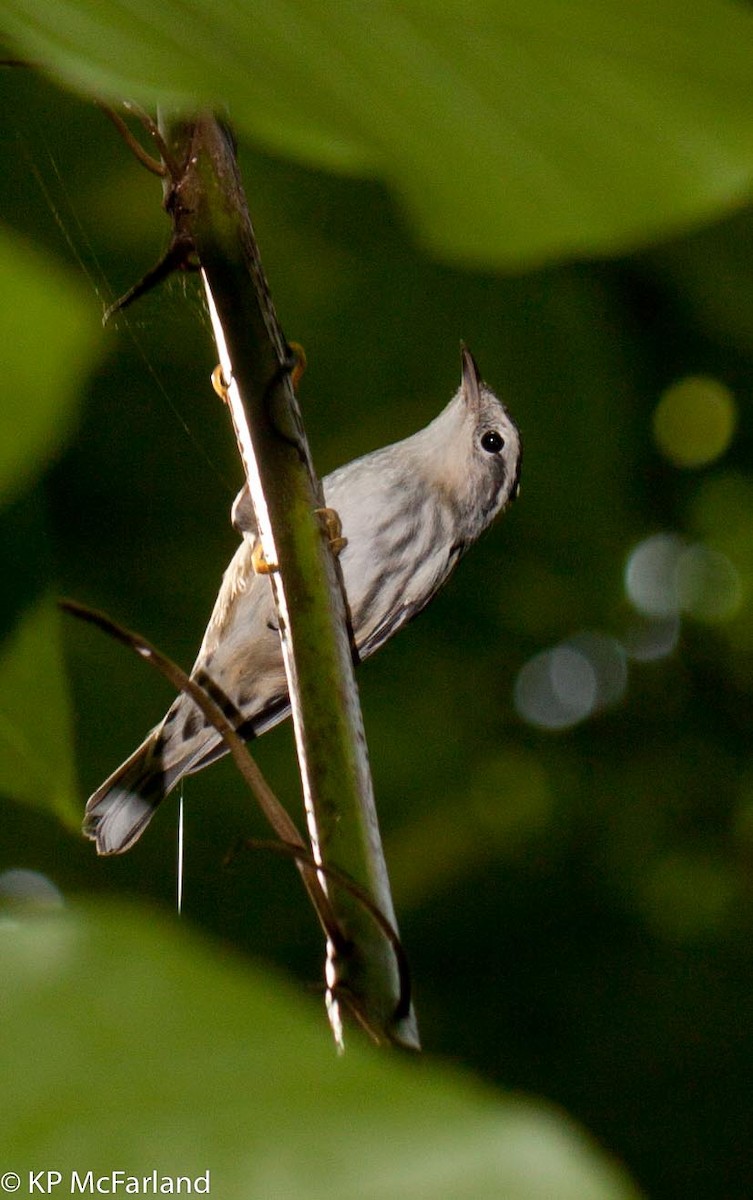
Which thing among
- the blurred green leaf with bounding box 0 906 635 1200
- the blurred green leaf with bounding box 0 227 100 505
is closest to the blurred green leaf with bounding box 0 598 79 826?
the blurred green leaf with bounding box 0 227 100 505

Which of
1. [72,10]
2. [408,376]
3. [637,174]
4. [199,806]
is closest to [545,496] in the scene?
[408,376]

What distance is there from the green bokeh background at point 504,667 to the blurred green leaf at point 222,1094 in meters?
1.63

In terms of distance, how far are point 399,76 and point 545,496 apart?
2.05 metres

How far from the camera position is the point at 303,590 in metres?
0.78

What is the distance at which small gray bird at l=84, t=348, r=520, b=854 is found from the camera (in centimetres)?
166

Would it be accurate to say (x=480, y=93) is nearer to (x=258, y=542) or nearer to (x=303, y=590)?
(x=303, y=590)

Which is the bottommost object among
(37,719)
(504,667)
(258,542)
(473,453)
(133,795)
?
(504,667)

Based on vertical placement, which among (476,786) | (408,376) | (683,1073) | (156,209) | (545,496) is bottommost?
(683,1073)

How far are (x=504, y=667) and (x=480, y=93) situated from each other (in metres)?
2.19

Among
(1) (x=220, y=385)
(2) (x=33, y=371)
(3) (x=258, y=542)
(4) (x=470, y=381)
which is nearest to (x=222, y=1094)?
(2) (x=33, y=371)

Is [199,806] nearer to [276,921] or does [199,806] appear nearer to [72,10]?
[276,921]

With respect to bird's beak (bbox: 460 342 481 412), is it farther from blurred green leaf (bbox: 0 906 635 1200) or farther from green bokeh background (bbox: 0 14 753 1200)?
blurred green leaf (bbox: 0 906 635 1200)

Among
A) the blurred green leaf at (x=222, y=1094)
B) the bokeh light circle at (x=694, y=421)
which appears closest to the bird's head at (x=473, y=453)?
the bokeh light circle at (x=694, y=421)

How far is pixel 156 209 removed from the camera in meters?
2.06
